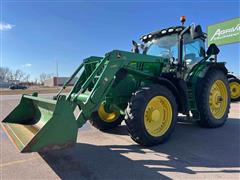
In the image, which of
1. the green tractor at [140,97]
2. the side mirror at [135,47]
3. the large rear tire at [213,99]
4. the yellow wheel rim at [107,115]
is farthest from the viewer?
the side mirror at [135,47]

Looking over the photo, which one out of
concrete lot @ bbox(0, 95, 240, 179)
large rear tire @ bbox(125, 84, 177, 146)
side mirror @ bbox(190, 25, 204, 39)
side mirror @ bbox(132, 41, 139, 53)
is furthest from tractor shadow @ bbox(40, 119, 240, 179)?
side mirror @ bbox(132, 41, 139, 53)

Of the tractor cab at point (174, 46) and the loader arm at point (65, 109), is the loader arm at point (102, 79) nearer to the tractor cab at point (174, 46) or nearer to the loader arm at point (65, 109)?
the loader arm at point (65, 109)

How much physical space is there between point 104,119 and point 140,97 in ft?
6.77

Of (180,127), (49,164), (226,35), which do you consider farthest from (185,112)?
(226,35)

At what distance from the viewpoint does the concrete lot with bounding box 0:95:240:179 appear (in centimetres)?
332

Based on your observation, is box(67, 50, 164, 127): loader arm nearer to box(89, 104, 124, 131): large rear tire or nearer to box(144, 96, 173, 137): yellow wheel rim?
box(144, 96, 173, 137): yellow wheel rim

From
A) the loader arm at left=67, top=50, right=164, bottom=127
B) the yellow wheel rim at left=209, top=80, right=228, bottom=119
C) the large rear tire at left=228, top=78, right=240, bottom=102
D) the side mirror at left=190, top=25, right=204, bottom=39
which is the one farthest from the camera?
the large rear tire at left=228, top=78, right=240, bottom=102

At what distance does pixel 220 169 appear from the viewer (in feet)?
11.2

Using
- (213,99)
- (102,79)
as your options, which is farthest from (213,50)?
(102,79)

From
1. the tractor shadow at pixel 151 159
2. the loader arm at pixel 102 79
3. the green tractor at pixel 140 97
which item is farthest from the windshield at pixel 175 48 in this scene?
the tractor shadow at pixel 151 159

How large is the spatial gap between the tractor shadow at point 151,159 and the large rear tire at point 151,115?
24 centimetres

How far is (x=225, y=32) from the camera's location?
2161 centimetres

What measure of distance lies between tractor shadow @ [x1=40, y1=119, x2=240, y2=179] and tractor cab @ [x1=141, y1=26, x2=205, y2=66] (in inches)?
82.4

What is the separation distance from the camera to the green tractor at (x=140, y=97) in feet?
11.3
